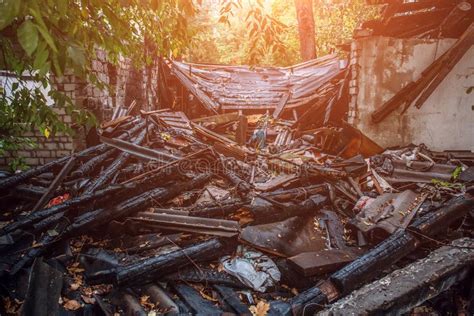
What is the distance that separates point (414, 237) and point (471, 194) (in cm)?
182

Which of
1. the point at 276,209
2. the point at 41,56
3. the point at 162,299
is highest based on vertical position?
the point at 41,56

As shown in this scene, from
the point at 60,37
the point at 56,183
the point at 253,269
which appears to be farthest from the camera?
the point at 56,183

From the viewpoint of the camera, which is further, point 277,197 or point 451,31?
point 451,31

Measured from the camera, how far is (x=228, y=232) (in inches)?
167

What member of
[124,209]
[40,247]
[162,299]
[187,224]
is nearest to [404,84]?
[187,224]

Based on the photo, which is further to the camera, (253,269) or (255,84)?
(255,84)

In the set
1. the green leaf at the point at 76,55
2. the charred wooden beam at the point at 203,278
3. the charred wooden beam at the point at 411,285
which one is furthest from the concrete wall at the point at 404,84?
the green leaf at the point at 76,55

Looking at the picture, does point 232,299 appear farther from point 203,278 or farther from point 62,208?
point 62,208

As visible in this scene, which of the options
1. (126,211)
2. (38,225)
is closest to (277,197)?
(126,211)

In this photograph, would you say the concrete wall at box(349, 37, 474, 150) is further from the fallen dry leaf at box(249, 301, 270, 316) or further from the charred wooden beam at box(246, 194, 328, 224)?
the fallen dry leaf at box(249, 301, 270, 316)

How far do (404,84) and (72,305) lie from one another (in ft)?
25.7

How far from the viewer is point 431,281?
10.8 feet

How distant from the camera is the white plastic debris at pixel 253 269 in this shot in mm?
3688

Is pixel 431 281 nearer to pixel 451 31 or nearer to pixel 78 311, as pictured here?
pixel 78 311
